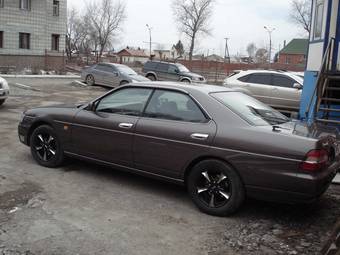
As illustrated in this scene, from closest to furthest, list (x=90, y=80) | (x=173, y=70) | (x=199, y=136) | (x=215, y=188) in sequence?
(x=215, y=188), (x=199, y=136), (x=90, y=80), (x=173, y=70)

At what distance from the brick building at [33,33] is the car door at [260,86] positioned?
24.4 meters

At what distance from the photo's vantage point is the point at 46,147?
670 cm

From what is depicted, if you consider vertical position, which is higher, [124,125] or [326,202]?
[124,125]

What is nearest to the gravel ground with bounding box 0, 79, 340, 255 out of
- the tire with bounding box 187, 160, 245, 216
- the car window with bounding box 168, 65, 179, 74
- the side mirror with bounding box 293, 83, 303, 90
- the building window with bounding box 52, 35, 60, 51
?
the tire with bounding box 187, 160, 245, 216

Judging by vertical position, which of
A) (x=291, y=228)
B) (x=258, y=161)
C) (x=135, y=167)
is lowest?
(x=291, y=228)

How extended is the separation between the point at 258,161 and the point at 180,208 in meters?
1.18

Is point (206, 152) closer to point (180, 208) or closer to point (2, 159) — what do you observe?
point (180, 208)

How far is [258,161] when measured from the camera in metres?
4.72

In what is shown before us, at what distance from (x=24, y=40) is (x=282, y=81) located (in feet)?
93.9

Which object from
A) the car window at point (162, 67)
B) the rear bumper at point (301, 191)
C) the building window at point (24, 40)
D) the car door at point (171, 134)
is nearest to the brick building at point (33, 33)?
the building window at point (24, 40)

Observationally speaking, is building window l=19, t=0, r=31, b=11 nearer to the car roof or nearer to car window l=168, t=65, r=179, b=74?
car window l=168, t=65, r=179, b=74

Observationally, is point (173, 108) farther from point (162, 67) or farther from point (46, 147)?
point (162, 67)

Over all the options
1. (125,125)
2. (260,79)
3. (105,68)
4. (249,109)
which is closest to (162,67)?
(105,68)

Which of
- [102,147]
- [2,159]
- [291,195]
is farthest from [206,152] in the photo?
[2,159]
